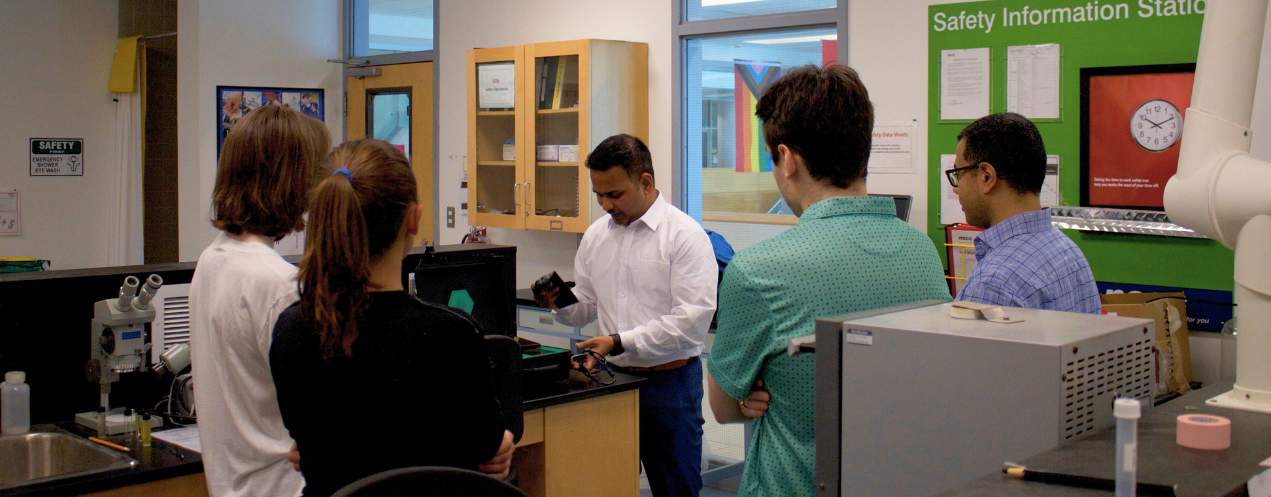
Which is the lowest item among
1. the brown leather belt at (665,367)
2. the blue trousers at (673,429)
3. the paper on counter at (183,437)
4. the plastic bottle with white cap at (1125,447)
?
the blue trousers at (673,429)

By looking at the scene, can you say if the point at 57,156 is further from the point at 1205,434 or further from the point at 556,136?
the point at 1205,434

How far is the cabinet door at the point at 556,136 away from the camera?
493cm

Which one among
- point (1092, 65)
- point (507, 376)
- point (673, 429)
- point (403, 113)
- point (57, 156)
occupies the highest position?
point (403, 113)

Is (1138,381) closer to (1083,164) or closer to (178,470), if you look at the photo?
(178,470)

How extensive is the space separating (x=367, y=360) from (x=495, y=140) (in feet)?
12.9

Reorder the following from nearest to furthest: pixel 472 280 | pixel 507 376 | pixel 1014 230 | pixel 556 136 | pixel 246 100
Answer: pixel 1014 230, pixel 507 376, pixel 472 280, pixel 556 136, pixel 246 100

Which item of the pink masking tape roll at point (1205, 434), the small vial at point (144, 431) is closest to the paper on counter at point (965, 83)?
the pink masking tape roll at point (1205, 434)

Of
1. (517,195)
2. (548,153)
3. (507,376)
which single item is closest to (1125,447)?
(507,376)

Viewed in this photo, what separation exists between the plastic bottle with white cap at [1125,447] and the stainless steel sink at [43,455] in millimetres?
2306

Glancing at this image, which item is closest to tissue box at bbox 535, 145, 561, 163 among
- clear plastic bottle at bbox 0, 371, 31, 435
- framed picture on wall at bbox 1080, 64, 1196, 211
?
framed picture on wall at bbox 1080, 64, 1196, 211

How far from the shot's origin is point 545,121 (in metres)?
5.16

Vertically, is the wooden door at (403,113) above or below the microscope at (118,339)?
above

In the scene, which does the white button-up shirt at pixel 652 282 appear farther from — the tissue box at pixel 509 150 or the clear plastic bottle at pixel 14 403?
the tissue box at pixel 509 150

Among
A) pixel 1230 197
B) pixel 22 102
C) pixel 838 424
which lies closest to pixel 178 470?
pixel 838 424
